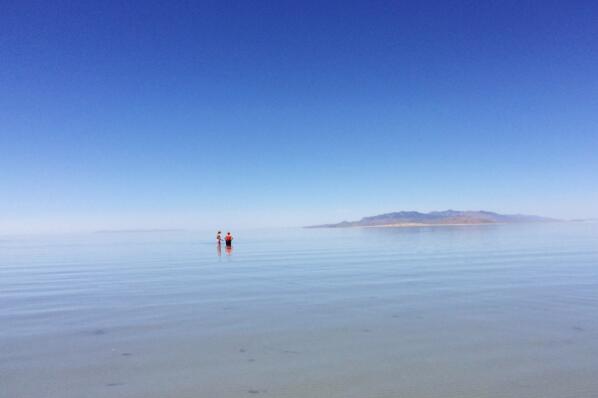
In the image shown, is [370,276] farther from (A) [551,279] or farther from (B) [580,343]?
(B) [580,343]

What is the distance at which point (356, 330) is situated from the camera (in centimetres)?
1098

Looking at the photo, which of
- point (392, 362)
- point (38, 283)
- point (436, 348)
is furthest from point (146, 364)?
point (38, 283)

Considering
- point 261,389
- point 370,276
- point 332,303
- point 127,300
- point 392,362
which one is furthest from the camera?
point 370,276

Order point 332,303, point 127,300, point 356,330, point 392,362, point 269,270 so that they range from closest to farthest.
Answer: point 392,362 < point 356,330 < point 332,303 < point 127,300 < point 269,270

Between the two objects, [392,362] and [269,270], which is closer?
[392,362]

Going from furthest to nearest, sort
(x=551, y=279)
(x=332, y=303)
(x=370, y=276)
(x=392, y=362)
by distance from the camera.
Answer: (x=370, y=276) → (x=551, y=279) → (x=332, y=303) → (x=392, y=362)

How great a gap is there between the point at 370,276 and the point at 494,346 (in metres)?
12.0

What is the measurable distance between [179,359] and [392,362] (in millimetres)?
4451

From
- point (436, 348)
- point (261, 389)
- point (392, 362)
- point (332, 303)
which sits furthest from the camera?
point (332, 303)

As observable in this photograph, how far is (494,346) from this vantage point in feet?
31.1

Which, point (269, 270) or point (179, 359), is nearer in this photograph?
point (179, 359)

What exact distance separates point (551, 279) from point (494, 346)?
40.2ft

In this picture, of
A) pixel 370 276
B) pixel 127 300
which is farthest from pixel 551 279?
pixel 127 300

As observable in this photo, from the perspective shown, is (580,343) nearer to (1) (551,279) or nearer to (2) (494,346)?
(2) (494,346)
